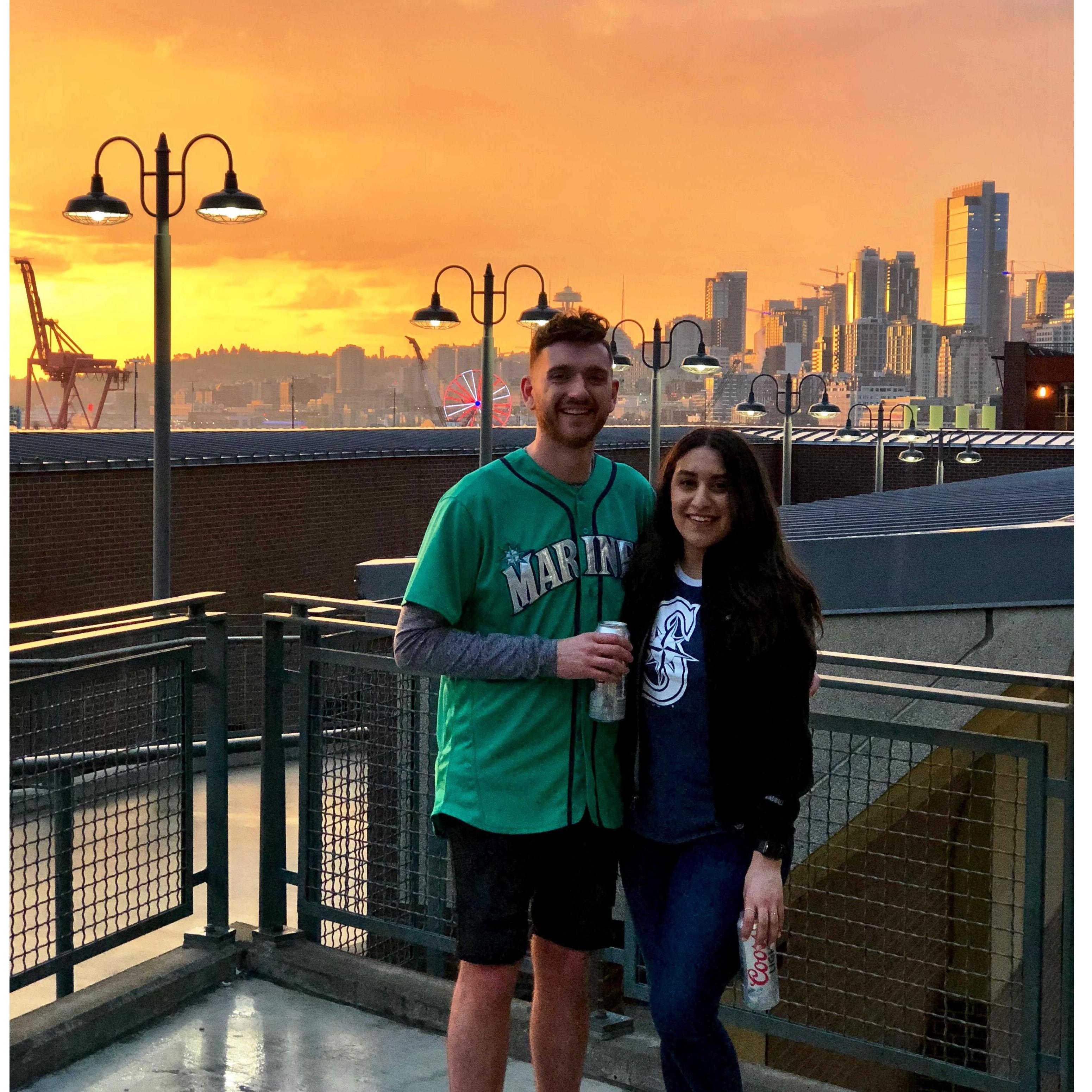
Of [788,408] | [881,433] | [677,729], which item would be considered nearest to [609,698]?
[677,729]

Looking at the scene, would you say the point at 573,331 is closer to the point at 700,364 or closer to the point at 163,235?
the point at 163,235

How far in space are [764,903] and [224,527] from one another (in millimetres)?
22178

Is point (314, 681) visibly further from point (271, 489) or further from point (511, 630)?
point (271, 489)

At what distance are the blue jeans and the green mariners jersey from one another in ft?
0.70

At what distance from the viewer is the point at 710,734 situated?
8.45ft

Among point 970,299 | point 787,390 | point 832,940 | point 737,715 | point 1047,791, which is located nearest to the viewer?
point 737,715

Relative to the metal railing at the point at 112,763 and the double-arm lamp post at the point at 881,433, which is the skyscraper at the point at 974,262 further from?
the metal railing at the point at 112,763

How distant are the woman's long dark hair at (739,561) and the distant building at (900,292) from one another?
16141cm

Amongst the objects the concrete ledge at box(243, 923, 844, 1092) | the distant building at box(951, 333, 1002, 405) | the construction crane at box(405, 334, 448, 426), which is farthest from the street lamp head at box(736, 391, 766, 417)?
the distant building at box(951, 333, 1002, 405)

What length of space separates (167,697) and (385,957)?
7.21ft

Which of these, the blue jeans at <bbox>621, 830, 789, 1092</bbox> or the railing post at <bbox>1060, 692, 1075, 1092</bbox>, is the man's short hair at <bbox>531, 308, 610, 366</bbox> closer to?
the blue jeans at <bbox>621, 830, 789, 1092</bbox>

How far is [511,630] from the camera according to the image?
2.74 metres

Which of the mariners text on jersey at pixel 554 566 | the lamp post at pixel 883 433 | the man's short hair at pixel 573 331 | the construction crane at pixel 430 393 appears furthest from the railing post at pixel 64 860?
the construction crane at pixel 430 393
